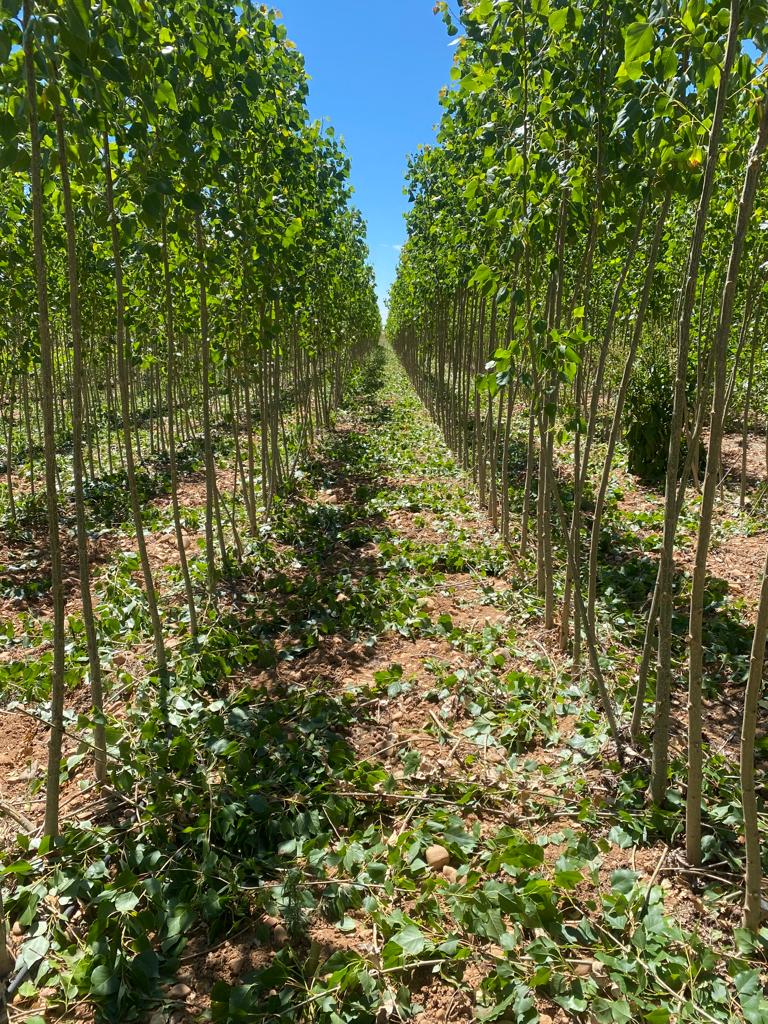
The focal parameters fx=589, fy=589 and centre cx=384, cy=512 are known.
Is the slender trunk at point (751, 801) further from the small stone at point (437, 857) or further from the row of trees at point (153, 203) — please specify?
the row of trees at point (153, 203)

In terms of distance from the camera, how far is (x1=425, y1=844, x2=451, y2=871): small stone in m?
2.39

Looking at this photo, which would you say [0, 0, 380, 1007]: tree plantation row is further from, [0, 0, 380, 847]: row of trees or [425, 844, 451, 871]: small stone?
[425, 844, 451, 871]: small stone

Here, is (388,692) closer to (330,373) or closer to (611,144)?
(611,144)

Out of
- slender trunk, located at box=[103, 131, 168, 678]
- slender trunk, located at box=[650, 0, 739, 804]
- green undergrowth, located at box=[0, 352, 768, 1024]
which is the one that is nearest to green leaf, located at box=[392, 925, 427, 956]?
green undergrowth, located at box=[0, 352, 768, 1024]

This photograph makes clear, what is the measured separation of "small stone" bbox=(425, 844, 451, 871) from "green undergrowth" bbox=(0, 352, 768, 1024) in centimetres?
3

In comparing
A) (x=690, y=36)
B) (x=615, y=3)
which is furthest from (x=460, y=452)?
(x=690, y=36)

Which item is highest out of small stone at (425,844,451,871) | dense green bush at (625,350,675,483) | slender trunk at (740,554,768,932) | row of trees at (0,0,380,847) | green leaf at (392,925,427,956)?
row of trees at (0,0,380,847)

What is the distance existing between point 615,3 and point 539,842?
367 cm

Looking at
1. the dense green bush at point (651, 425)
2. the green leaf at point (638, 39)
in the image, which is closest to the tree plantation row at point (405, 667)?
the green leaf at point (638, 39)

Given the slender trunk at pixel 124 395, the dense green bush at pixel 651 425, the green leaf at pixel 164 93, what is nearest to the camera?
the green leaf at pixel 164 93

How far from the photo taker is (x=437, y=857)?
2.40m

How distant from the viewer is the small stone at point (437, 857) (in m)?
2.39

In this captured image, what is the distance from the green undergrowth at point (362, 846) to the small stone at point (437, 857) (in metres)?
0.03

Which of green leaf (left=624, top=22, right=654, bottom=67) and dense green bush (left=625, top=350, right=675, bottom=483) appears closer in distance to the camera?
green leaf (left=624, top=22, right=654, bottom=67)
